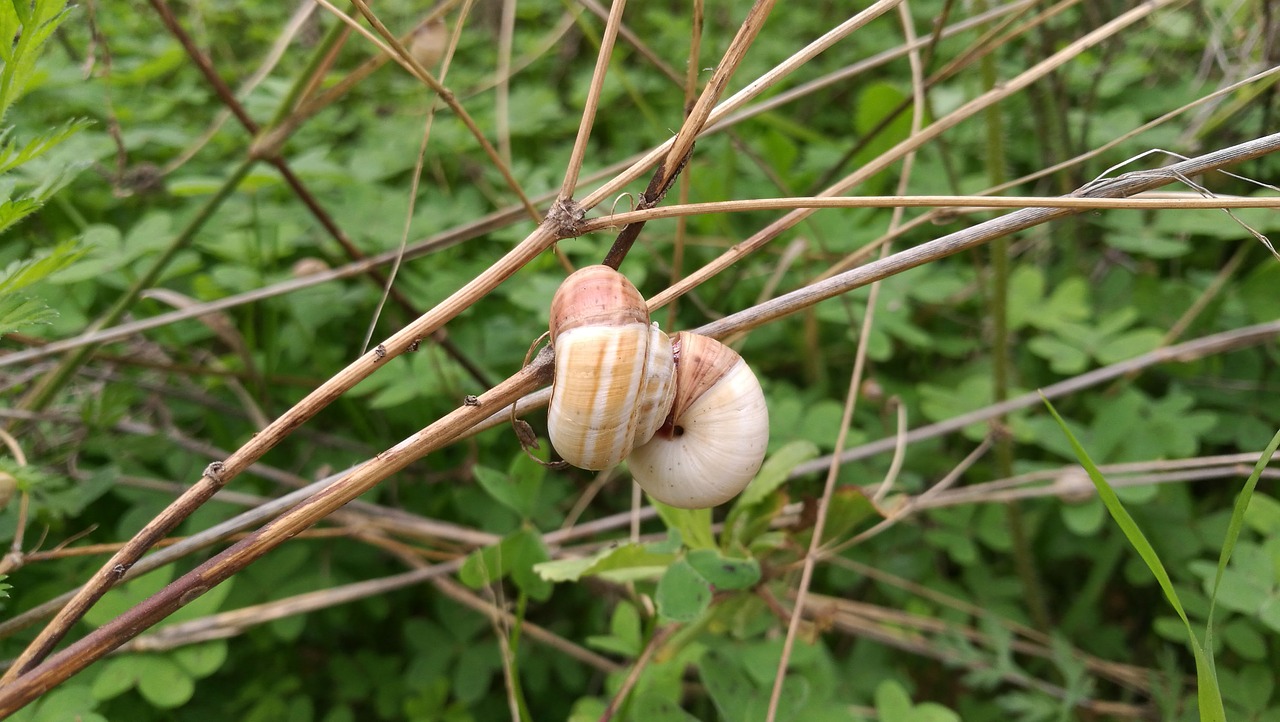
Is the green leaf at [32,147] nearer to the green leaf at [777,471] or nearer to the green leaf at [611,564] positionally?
the green leaf at [611,564]

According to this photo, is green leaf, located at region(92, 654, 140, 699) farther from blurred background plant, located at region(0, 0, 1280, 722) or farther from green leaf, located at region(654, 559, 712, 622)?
green leaf, located at region(654, 559, 712, 622)

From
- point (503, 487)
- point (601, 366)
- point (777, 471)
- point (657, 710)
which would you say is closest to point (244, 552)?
point (601, 366)

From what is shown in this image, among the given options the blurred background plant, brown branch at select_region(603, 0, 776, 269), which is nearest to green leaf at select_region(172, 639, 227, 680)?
the blurred background plant

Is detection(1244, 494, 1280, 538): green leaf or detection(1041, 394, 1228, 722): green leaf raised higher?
detection(1041, 394, 1228, 722): green leaf

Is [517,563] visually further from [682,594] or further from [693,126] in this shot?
[693,126]

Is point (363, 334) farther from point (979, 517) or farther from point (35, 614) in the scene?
point (979, 517)

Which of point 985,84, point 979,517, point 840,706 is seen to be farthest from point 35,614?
point 985,84
